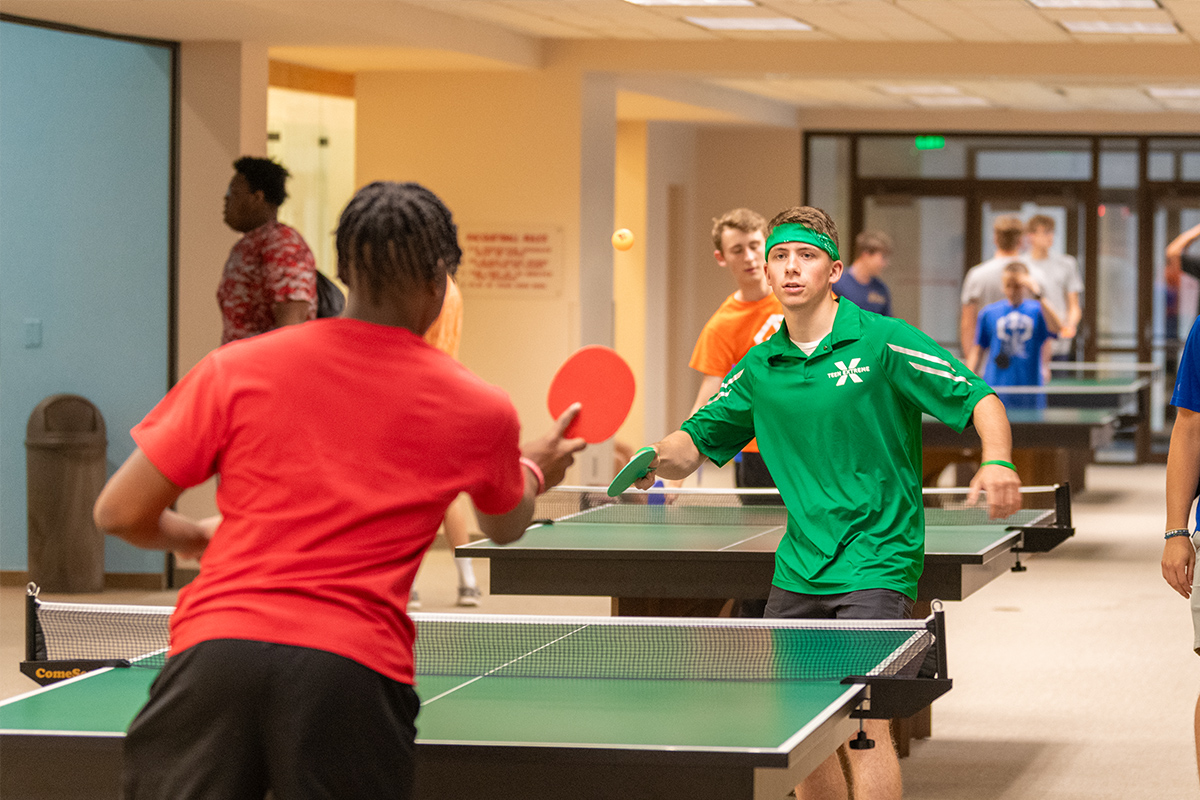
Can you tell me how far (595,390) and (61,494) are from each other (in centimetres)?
653

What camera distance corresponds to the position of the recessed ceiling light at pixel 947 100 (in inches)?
565

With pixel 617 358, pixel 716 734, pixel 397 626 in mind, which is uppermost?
pixel 617 358

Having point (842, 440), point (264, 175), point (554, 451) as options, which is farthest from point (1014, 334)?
point (554, 451)

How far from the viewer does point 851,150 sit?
1597 centimetres

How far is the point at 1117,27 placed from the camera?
32.6 ft

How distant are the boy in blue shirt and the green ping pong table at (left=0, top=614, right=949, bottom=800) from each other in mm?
8369

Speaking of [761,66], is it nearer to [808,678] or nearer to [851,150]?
[851,150]

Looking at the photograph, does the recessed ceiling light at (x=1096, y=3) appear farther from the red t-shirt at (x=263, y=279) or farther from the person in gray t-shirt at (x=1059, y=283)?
the red t-shirt at (x=263, y=279)

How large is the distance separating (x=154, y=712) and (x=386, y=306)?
0.58 m

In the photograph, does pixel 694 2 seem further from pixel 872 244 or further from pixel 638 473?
pixel 638 473

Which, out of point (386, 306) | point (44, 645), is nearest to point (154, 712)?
point (386, 306)

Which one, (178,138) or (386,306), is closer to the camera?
(386,306)

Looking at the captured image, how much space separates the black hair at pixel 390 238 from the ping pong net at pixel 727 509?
112 inches

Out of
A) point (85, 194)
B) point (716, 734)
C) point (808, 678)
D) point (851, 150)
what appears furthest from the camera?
point (851, 150)
